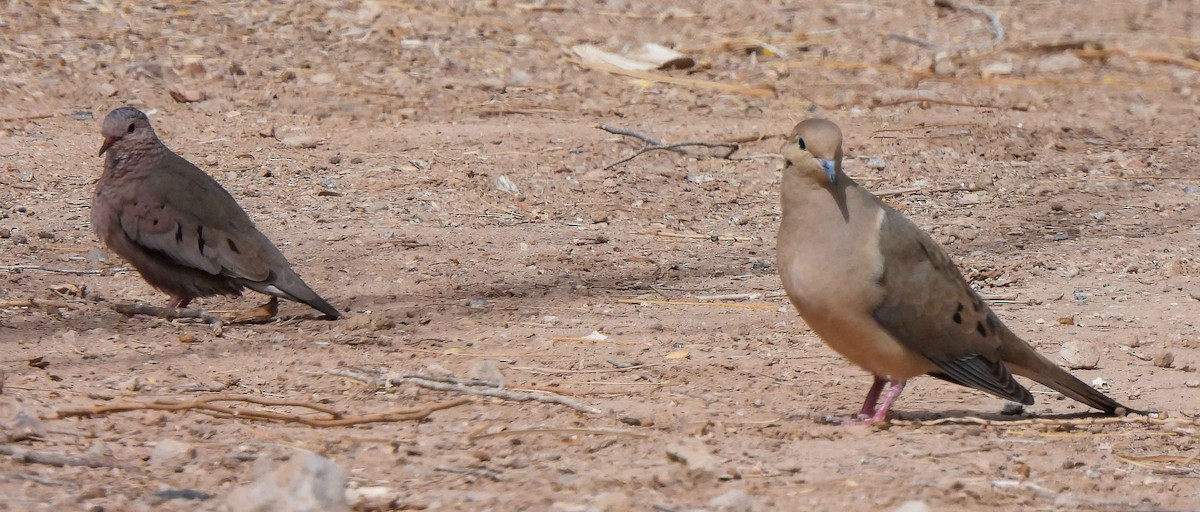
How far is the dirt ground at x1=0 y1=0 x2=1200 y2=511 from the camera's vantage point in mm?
3789

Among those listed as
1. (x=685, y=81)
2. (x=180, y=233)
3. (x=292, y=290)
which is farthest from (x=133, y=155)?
(x=685, y=81)

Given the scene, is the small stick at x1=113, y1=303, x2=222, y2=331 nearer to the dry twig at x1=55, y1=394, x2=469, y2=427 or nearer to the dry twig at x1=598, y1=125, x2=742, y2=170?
the dry twig at x1=55, y1=394, x2=469, y2=427

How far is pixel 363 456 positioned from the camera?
377cm

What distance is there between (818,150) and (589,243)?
8.78 feet

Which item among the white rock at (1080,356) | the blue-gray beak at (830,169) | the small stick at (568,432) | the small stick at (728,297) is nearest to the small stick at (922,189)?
the small stick at (728,297)

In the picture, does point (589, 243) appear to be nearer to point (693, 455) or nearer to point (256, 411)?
point (256, 411)

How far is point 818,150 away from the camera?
162 inches

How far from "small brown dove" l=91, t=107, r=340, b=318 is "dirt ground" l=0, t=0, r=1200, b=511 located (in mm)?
219

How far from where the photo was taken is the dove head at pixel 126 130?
5957 millimetres

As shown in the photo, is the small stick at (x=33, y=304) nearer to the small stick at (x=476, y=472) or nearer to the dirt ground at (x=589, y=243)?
the dirt ground at (x=589, y=243)

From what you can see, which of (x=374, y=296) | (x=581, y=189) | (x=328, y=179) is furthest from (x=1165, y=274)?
(x=328, y=179)

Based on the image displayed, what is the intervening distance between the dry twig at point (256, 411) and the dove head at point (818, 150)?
1.19 meters

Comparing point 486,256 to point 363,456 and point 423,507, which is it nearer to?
point 363,456

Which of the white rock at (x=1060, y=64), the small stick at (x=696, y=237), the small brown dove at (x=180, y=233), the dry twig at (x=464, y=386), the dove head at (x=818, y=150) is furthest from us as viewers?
the white rock at (x=1060, y=64)
